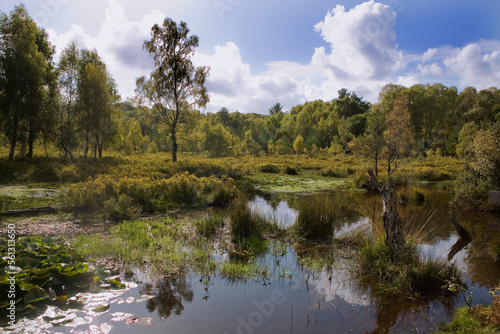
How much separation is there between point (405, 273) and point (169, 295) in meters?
4.38

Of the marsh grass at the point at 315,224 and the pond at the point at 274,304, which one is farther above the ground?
the marsh grass at the point at 315,224

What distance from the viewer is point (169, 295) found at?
5.79 meters

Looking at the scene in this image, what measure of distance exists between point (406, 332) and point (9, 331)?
18.2 ft

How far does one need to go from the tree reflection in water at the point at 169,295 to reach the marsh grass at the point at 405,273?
3605 millimetres

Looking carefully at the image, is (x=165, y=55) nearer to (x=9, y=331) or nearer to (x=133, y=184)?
(x=133, y=184)

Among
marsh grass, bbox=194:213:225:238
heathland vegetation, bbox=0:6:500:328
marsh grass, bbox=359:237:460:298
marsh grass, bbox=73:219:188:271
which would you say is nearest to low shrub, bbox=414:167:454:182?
heathland vegetation, bbox=0:6:500:328

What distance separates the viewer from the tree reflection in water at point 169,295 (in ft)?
17.5

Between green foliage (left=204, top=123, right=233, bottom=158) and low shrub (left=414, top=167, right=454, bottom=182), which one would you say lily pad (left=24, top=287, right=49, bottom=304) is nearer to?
low shrub (left=414, top=167, right=454, bottom=182)

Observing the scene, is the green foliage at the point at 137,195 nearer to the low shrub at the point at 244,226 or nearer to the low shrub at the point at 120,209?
the low shrub at the point at 120,209

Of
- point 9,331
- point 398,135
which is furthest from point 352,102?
point 9,331

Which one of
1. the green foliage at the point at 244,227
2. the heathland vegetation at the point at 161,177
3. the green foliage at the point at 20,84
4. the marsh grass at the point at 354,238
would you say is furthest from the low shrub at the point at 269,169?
the marsh grass at the point at 354,238

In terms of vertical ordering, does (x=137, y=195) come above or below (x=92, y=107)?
below

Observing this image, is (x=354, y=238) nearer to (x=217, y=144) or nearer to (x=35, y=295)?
(x=35, y=295)

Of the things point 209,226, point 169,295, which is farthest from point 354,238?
point 169,295
